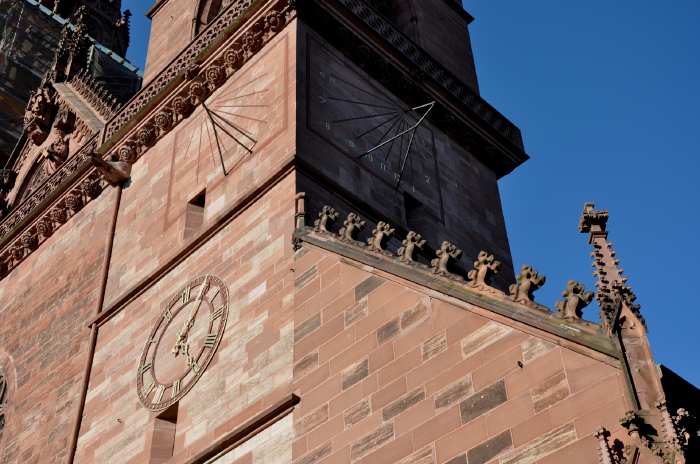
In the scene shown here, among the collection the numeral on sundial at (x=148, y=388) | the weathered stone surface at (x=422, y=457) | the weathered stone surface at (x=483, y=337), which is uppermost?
the numeral on sundial at (x=148, y=388)

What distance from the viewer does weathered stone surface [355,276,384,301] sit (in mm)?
10352

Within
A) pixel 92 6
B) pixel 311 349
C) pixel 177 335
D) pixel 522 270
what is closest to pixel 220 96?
pixel 177 335

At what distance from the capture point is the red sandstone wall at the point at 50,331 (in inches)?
564

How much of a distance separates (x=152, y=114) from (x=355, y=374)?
792cm

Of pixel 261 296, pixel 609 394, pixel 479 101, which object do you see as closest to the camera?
pixel 609 394

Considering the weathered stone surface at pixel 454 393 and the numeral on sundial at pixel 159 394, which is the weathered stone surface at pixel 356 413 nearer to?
the weathered stone surface at pixel 454 393

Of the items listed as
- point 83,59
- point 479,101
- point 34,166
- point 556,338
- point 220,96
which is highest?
point 83,59

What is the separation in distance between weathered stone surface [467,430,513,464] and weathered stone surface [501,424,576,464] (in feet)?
0.44

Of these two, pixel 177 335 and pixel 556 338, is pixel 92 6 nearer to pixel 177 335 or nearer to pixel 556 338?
pixel 177 335

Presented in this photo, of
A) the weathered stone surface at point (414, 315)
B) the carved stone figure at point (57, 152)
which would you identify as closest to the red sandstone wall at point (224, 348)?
the weathered stone surface at point (414, 315)

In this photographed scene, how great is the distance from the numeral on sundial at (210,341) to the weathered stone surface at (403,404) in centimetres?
336

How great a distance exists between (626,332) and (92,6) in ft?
108

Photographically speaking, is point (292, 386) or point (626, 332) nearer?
point (626, 332)

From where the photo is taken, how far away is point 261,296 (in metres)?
11.9
